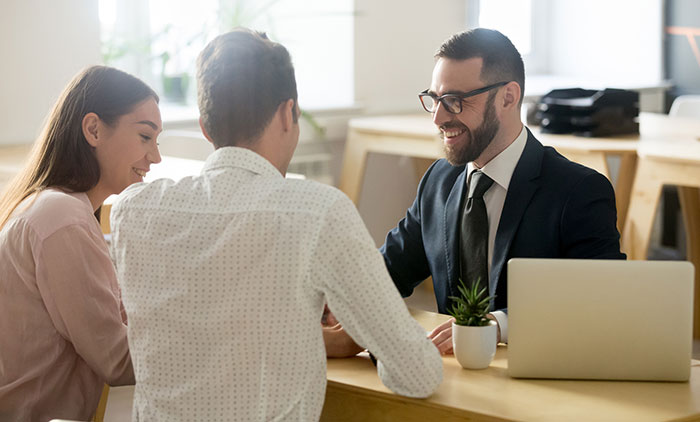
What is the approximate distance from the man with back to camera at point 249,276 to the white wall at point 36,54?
7.61 feet

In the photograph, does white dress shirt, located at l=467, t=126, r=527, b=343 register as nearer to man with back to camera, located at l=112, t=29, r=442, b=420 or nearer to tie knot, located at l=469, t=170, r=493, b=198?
tie knot, located at l=469, t=170, r=493, b=198

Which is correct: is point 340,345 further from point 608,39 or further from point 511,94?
point 608,39

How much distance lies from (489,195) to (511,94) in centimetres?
26

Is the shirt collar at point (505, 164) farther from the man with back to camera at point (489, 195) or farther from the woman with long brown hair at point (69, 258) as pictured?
the woman with long brown hair at point (69, 258)

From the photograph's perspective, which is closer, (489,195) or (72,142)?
(72,142)

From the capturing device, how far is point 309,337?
1.35m

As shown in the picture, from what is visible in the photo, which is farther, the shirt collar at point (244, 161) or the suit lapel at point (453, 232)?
the suit lapel at point (453, 232)

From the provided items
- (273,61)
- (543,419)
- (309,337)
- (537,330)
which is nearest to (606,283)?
(537,330)

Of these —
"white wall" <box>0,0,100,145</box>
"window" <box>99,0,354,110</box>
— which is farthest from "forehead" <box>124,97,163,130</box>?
"window" <box>99,0,354,110</box>

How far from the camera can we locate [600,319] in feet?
4.91

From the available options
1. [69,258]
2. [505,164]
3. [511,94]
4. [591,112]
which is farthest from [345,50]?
[69,258]

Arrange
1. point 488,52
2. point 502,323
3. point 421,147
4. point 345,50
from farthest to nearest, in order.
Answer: point 345,50
point 421,147
point 488,52
point 502,323

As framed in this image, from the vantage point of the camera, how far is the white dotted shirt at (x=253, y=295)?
4.32 ft

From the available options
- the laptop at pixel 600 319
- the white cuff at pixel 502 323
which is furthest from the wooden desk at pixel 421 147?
the laptop at pixel 600 319
